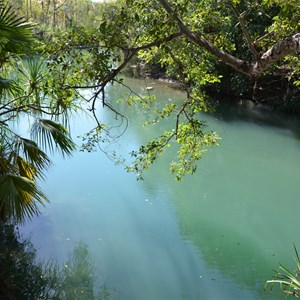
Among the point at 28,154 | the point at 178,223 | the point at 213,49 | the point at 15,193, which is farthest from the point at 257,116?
the point at 15,193

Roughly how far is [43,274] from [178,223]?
6.61 feet

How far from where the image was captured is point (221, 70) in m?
12.6

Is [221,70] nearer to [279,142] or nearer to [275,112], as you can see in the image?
[275,112]

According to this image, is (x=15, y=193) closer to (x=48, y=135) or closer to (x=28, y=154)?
(x=28, y=154)

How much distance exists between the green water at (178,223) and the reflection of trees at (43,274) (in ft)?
0.39

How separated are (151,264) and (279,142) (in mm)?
6223

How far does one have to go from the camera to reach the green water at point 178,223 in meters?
4.42

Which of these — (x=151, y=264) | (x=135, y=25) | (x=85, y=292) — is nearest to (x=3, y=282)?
(x=85, y=292)

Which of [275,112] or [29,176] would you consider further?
[275,112]

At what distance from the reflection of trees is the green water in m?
0.12

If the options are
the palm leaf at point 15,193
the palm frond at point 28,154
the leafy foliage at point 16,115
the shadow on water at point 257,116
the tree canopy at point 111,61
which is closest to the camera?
the tree canopy at point 111,61

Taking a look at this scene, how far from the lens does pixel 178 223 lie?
5.64 m

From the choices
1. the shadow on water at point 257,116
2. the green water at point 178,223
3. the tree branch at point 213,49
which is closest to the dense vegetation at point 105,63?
the tree branch at point 213,49

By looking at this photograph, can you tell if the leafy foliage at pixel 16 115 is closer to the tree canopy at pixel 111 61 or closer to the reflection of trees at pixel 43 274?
the tree canopy at pixel 111 61
